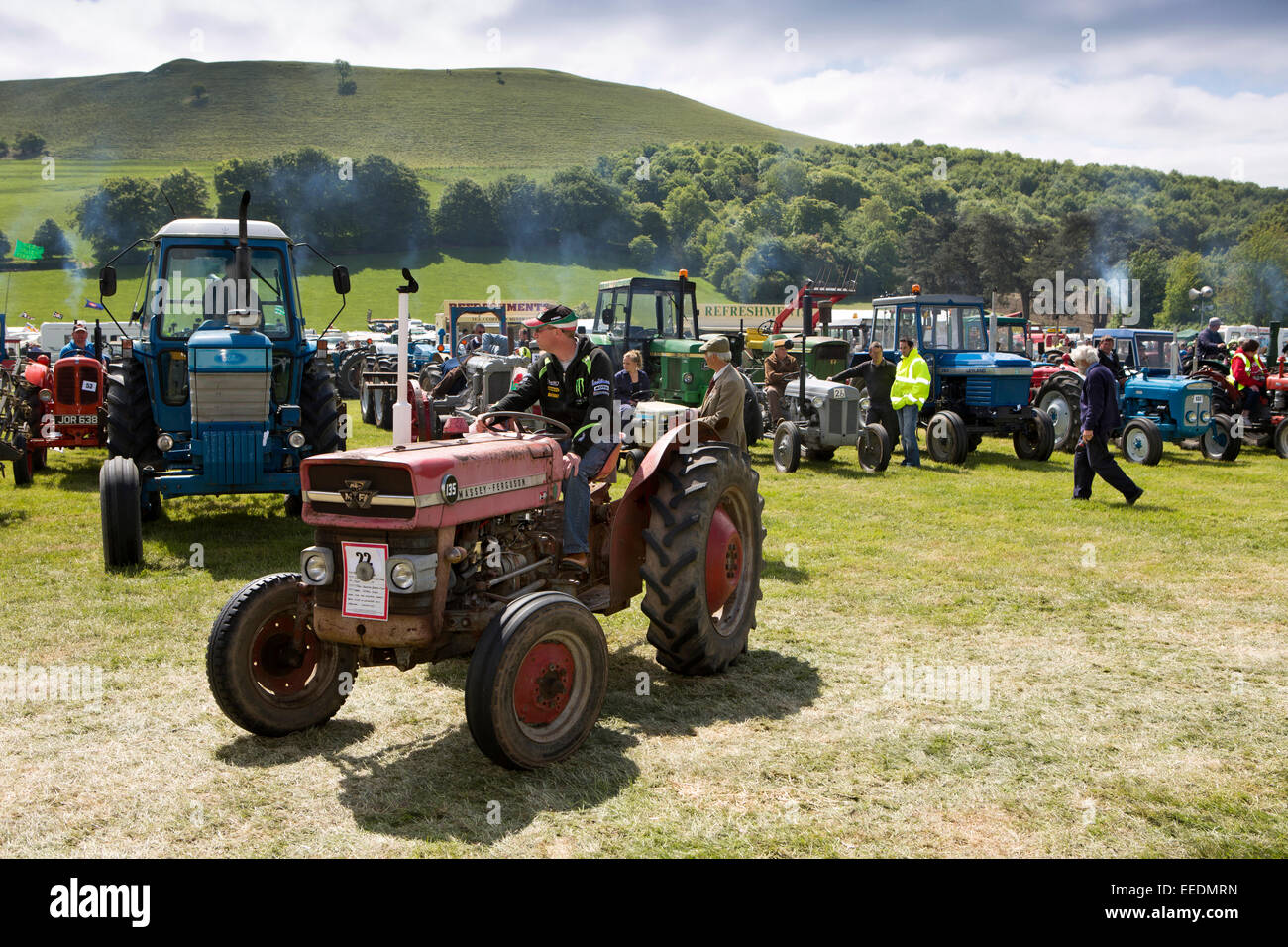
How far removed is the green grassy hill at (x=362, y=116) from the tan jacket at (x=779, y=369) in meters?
98.0

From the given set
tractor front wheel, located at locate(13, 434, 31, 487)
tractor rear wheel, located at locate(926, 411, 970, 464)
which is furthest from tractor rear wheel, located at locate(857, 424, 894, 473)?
tractor front wheel, located at locate(13, 434, 31, 487)

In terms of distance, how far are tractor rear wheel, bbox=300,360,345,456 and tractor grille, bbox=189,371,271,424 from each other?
2.59ft

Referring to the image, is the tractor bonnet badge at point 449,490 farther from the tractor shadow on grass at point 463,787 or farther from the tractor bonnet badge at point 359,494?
the tractor shadow on grass at point 463,787

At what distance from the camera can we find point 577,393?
5.22 m

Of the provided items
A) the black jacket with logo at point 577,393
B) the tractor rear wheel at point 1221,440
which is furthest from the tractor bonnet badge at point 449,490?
the tractor rear wheel at point 1221,440

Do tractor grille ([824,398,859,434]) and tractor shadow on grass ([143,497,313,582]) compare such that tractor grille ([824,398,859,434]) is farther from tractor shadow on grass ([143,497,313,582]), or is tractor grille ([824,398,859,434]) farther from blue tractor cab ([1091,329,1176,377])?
tractor shadow on grass ([143,497,313,582])

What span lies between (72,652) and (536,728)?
312cm

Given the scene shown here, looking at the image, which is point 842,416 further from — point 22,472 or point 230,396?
point 22,472

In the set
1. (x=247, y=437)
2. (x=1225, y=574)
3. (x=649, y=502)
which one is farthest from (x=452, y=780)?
(x=1225, y=574)

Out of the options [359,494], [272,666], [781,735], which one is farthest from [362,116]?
[781,735]

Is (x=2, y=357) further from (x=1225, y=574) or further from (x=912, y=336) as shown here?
(x=1225, y=574)

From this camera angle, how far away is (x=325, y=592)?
404 centimetres

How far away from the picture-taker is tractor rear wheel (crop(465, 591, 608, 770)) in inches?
148

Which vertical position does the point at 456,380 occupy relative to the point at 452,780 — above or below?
above
